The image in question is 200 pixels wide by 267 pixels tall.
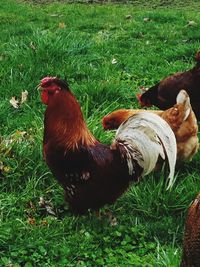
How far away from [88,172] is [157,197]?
1.90 feet

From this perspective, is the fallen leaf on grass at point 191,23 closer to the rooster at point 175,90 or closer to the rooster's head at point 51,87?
the rooster at point 175,90

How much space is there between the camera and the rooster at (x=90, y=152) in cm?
360

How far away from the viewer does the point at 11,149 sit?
420cm

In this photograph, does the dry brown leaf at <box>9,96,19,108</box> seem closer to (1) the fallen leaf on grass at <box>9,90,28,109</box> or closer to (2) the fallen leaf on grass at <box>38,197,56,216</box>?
(1) the fallen leaf on grass at <box>9,90,28,109</box>

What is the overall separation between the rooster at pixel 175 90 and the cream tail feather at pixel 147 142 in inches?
50.3

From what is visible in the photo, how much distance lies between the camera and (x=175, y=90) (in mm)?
4996

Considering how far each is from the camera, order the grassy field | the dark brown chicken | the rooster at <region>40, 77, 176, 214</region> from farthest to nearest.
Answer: the rooster at <region>40, 77, 176, 214</region>
the grassy field
the dark brown chicken

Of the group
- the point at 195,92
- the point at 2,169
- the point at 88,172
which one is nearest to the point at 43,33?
the point at 195,92

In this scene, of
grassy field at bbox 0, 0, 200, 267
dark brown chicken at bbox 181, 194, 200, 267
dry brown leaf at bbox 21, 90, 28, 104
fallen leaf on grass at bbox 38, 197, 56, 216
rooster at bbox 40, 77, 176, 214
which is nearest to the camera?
dark brown chicken at bbox 181, 194, 200, 267

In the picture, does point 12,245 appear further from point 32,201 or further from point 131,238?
point 131,238

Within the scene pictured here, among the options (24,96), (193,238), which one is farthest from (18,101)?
(193,238)

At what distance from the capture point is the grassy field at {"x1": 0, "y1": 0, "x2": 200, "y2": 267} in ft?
11.2

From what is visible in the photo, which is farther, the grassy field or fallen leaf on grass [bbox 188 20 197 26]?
fallen leaf on grass [bbox 188 20 197 26]

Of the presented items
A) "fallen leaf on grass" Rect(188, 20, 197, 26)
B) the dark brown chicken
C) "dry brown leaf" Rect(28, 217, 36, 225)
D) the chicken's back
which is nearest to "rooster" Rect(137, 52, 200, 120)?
the chicken's back
